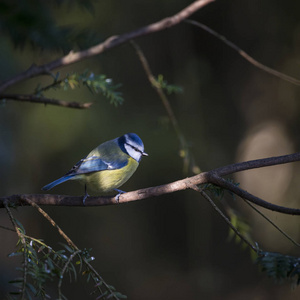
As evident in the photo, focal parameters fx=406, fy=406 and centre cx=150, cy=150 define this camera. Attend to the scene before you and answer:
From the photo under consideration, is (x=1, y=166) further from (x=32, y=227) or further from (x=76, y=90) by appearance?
(x=32, y=227)

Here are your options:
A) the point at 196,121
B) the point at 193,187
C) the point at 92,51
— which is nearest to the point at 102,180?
the point at 92,51

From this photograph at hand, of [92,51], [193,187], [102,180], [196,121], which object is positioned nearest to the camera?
[193,187]

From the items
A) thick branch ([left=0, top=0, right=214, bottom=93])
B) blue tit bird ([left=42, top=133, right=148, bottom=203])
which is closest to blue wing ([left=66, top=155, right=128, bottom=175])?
blue tit bird ([left=42, top=133, right=148, bottom=203])

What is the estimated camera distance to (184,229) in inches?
137

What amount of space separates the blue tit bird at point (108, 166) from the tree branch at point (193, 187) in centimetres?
54

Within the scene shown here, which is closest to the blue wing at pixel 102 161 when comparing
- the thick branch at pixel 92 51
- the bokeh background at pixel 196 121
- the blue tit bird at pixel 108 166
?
the blue tit bird at pixel 108 166

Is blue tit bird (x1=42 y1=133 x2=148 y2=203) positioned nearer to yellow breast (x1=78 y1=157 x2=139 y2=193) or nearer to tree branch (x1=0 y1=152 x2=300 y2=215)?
yellow breast (x1=78 y1=157 x2=139 y2=193)

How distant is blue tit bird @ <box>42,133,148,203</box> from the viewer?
1747 mm

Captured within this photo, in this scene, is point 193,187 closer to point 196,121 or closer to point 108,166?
point 108,166

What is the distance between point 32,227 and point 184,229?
49.8 inches

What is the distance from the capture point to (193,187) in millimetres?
942

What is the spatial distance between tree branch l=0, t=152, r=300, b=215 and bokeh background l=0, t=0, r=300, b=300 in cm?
149

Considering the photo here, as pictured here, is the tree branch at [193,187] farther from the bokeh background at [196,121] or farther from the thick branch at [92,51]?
the bokeh background at [196,121]

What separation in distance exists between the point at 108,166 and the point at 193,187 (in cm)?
90
